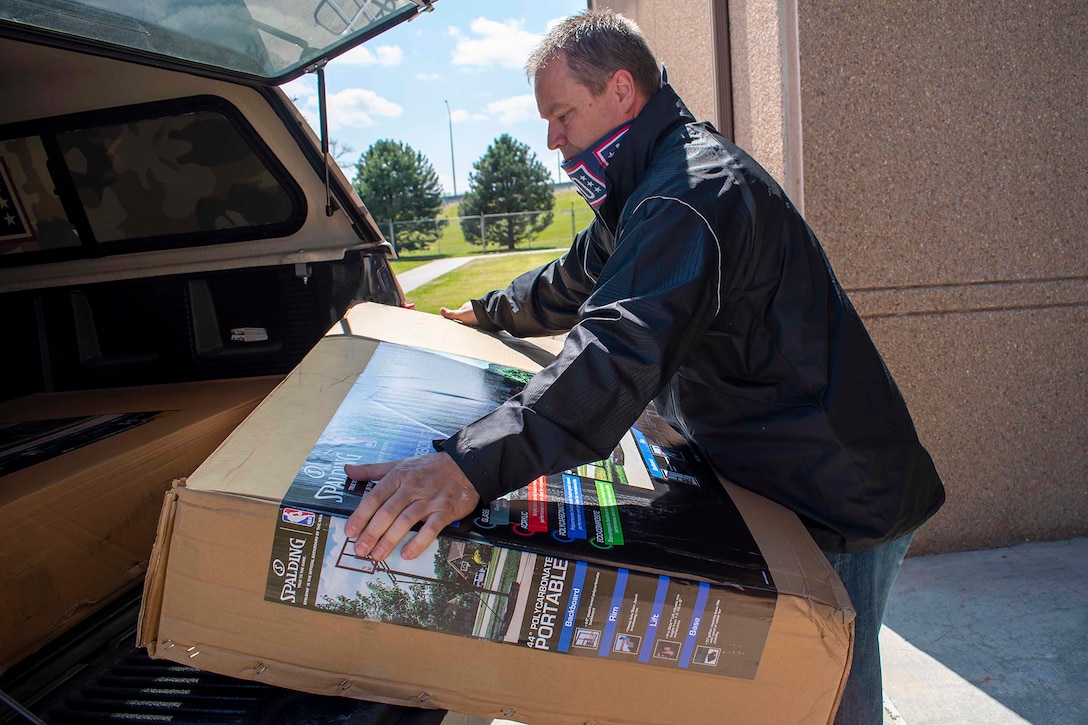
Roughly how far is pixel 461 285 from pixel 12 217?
9.61 m

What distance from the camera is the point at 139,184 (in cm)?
282

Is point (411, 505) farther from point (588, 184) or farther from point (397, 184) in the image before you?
point (397, 184)

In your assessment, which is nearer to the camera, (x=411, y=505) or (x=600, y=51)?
(x=411, y=505)

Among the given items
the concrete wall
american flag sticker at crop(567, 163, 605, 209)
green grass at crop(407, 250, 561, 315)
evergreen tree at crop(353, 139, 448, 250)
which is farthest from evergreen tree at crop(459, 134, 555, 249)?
american flag sticker at crop(567, 163, 605, 209)

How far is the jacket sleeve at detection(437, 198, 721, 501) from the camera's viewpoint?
1.19m

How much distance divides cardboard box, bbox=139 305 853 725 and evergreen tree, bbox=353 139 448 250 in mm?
28468

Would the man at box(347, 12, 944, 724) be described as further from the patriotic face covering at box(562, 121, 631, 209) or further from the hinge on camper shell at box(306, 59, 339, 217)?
the hinge on camper shell at box(306, 59, 339, 217)

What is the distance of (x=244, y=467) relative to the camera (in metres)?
1.21

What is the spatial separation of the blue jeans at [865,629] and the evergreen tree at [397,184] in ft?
92.8

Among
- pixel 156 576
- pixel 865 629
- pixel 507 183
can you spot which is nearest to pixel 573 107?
pixel 156 576

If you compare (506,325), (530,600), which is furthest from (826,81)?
(530,600)

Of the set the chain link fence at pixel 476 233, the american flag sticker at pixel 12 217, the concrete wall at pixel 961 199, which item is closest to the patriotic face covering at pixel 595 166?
the concrete wall at pixel 961 199

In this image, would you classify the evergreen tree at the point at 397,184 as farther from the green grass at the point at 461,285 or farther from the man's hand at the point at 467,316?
the man's hand at the point at 467,316

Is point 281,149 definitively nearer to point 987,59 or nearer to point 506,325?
point 506,325
